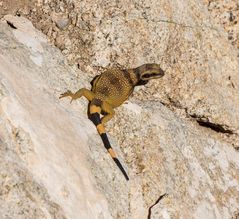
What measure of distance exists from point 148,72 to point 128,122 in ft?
4.28

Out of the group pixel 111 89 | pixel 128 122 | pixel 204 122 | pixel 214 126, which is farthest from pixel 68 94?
pixel 214 126

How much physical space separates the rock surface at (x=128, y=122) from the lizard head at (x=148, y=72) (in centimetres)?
39

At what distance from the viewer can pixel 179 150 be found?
38.9ft

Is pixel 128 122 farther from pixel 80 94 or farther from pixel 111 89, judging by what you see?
pixel 80 94

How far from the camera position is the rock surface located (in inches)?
350

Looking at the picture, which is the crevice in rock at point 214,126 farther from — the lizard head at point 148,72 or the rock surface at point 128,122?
the lizard head at point 148,72

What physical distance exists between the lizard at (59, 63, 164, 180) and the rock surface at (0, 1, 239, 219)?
0.19m

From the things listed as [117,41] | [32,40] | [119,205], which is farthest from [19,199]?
[117,41]

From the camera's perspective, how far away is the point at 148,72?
481 inches

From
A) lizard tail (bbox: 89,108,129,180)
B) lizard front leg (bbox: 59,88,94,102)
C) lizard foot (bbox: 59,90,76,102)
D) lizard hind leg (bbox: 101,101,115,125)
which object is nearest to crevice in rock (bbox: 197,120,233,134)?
lizard hind leg (bbox: 101,101,115,125)

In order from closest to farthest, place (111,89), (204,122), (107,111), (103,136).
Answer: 1. (103,136)
2. (107,111)
3. (111,89)
4. (204,122)

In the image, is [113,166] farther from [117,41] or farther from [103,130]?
[117,41]

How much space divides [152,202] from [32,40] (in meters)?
3.98

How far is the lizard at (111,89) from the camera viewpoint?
11078 mm
